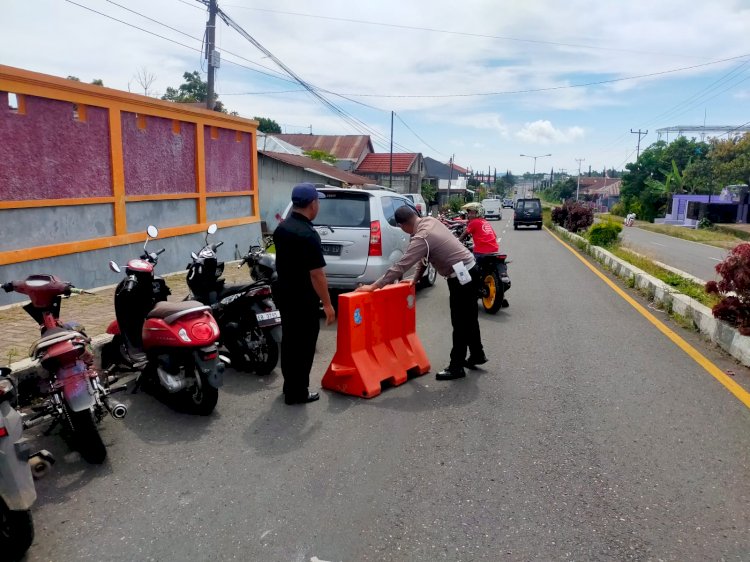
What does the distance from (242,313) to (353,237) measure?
2.91 meters

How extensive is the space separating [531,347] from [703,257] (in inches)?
692

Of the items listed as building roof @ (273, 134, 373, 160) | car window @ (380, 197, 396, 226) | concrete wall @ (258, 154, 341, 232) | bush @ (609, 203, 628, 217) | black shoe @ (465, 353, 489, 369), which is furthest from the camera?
bush @ (609, 203, 628, 217)

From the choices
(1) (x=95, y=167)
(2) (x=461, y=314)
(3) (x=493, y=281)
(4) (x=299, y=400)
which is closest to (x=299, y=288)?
(4) (x=299, y=400)

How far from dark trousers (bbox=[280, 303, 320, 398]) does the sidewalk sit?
254 centimetres

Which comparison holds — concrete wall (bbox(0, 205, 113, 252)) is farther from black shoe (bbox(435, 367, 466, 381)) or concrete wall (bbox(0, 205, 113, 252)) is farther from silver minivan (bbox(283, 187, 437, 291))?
black shoe (bbox(435, 367, 466, 381))

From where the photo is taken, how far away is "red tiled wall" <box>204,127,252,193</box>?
41.0ft

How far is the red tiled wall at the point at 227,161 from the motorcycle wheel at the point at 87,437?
30.4 feet

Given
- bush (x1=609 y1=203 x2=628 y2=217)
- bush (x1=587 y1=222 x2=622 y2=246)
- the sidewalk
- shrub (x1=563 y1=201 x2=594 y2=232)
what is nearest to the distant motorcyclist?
the sidewalk

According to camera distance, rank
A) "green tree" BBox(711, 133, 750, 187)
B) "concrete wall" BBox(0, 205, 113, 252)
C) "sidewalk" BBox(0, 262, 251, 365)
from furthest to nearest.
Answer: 1. "green tree" BBox(711, 133, 750, 187)
2. "concrete wall" BBox(0, 205, 113, 252)
3. "sidewalk" BBox(0, 262, 251, 365)

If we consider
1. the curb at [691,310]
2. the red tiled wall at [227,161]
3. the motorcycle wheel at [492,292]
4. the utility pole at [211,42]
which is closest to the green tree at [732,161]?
the curb at [691,310]

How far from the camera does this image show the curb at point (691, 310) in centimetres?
624

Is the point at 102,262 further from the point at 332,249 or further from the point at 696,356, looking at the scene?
the point at 696,356

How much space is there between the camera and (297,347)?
4.96 m

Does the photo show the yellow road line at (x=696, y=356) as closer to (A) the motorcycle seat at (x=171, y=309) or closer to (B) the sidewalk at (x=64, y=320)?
(A) the motorcycle seat at (x=171, y=309)
